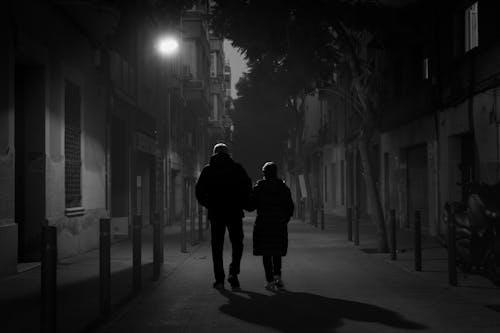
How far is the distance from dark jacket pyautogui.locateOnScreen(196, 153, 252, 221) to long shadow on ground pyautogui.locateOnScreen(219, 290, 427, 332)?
1100 millimetres

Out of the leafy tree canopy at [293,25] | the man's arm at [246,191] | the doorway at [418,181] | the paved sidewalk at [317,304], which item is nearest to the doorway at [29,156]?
the paved sidewalk at [317,304]

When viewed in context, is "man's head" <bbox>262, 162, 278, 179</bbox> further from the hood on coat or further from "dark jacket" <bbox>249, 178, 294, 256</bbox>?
the hood on coat

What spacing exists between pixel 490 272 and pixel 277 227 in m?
3.10

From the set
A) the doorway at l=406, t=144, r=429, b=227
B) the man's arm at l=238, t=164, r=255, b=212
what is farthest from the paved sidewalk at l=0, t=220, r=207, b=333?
the doorway at l=406, t=144, r=429, b=227

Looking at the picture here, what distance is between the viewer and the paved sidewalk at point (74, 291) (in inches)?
314

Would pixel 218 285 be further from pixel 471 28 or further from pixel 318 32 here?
pixel 471 28

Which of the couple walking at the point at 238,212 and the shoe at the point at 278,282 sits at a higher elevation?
the couple walking at the point at 238,212

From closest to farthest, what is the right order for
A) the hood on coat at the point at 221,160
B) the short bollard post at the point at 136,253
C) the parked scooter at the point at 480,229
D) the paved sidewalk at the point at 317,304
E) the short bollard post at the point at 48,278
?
the short bollard post at the point at 48,278 < the paved sidewalk at the point at 317,304 < the short bollard post at the point at 136,253 < the hood on coat at the point at 221,160 < the parked scooter at the point at 480,229

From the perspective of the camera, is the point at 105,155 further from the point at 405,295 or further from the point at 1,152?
the point at 405,295

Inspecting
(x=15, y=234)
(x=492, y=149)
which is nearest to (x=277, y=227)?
(x=15, y=234)

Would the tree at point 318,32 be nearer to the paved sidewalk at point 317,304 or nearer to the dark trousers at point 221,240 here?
the paved sidewalk at point 317,304

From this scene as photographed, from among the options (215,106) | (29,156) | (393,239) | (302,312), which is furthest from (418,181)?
(215,106)

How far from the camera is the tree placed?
17.2m

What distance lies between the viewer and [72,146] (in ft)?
55.8
